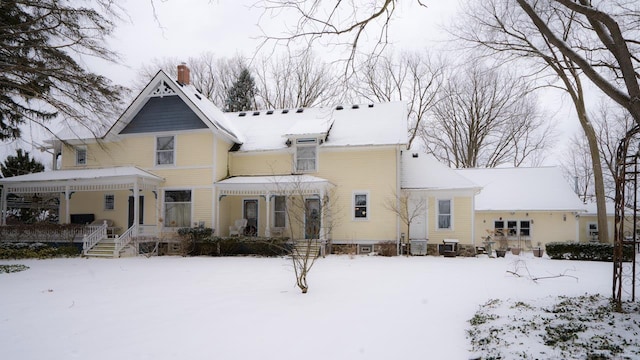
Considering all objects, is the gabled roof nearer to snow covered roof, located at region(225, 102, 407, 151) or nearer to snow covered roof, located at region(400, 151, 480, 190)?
snow covered roof, located at region(225, 102, 407, 151)

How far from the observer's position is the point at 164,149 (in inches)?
790

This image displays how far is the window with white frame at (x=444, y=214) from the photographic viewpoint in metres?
18.9

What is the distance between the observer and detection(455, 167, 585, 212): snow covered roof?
2328 cm

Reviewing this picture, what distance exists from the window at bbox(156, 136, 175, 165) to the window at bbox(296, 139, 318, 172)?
620 cm

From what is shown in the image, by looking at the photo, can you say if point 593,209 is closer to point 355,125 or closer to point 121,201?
point 355,125

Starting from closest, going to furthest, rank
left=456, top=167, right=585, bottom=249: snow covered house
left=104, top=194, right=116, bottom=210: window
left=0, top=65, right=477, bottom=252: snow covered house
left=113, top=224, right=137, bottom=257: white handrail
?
left=113, top=224, right=137, bottom=257: white handrail → left=0, top=65, right=477, bottom=252: snow covered house → left=104, top=194, right=116, bottom=210: window → left=456, top=167, right=585, bottom=249: snow covered house

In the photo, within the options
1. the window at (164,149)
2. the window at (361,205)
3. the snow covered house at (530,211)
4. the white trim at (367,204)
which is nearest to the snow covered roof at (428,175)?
the white trim at (367,204)

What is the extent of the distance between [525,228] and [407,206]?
925 cm

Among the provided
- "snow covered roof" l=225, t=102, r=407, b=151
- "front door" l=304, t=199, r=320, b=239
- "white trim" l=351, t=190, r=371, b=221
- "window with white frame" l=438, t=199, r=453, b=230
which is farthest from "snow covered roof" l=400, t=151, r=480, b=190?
"front door" l=304, t=199, r=320, b=239

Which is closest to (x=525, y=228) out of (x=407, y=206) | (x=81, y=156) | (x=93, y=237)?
(x=407, y=206)

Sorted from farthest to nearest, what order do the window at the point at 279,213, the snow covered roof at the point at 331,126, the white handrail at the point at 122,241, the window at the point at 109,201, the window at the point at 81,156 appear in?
the window at the point at 81,156, the window at the point at 109,201, the window at the point at 279,213, the snow covered roof at the point at 331,126, the white handrail at the point at 122,241

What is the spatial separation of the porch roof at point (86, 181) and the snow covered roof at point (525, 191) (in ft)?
60.0

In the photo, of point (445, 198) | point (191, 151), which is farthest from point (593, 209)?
point (191, 151)

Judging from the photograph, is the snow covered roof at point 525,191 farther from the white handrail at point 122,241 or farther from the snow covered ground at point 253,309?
the white handrail at point 122,241
